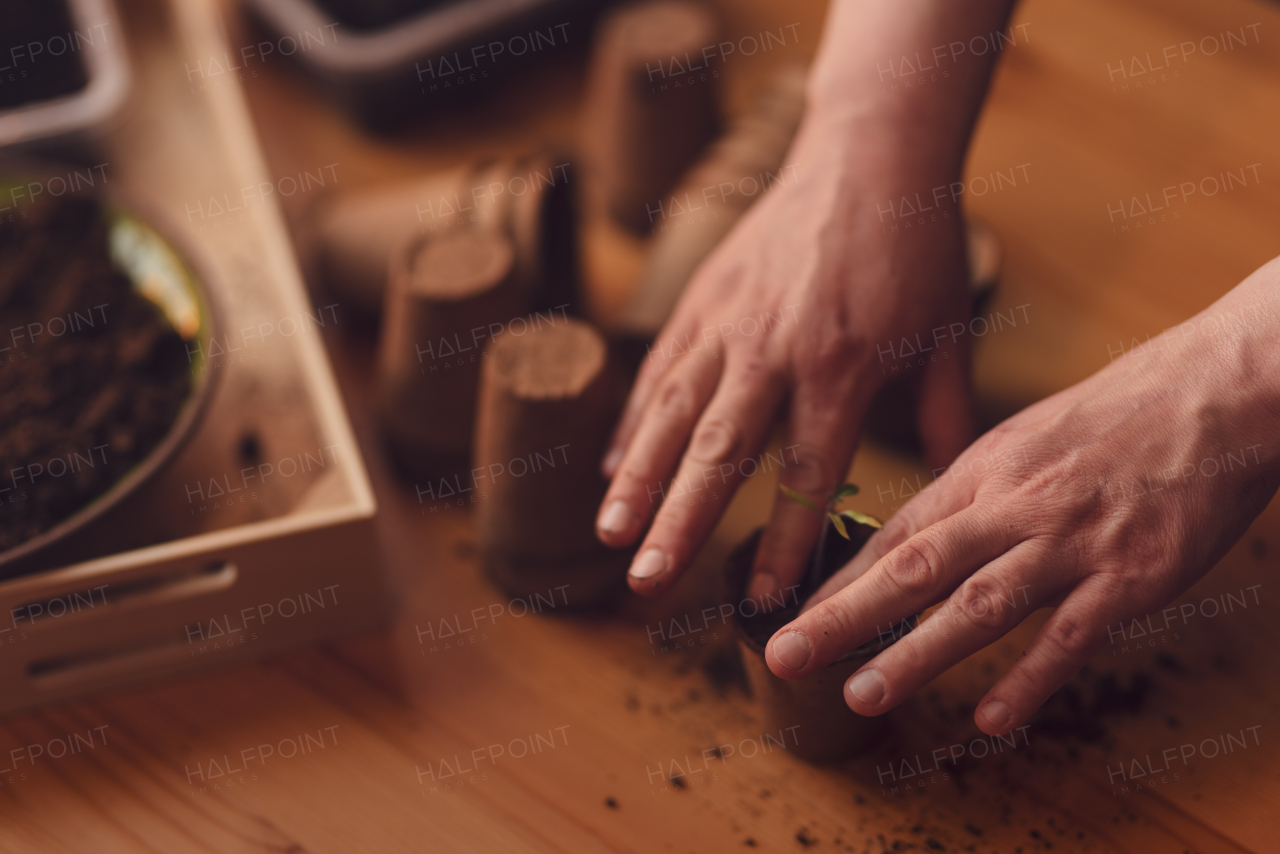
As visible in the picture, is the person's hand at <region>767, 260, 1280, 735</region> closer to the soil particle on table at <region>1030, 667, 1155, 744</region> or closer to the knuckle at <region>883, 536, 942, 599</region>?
the knuckle at <region>883, 536, 942, 599</region>

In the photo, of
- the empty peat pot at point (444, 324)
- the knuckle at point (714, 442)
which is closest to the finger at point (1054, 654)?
the knuckle at point (714, 442)

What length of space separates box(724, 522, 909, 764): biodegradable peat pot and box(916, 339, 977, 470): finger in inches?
4.6

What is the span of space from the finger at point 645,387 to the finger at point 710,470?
47mm

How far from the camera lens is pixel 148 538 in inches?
28.7

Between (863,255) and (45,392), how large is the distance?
585mm

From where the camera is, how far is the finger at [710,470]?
0.61 metres

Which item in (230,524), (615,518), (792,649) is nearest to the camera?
(792,649)

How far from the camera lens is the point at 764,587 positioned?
0.60 meters

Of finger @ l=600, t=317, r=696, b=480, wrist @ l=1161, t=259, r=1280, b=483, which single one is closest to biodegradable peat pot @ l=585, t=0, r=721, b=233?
finger @ l=600, t=317, r=696, b=480

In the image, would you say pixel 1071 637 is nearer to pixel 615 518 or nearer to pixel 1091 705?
pixel 1091 705

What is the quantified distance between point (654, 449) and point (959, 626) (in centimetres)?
22

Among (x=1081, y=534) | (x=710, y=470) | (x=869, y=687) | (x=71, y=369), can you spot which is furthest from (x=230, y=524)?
(x=1081, y=534)

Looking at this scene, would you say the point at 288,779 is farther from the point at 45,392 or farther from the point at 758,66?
the point at 758,66

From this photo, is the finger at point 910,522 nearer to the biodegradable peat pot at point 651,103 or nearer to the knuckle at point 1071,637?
the knuckle at point 1071,637
